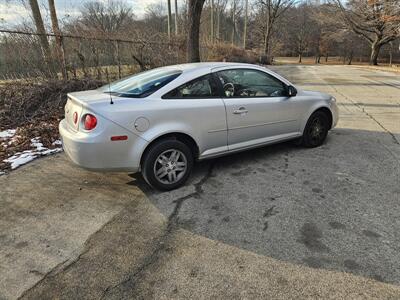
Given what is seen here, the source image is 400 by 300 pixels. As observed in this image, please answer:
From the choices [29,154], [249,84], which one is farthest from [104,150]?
[29,154]

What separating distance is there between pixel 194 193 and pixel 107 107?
4.80 feet

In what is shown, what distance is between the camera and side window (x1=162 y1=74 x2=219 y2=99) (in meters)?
3.89

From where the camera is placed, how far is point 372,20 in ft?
125

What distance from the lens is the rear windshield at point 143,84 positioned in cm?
385

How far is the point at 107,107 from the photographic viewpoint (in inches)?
137

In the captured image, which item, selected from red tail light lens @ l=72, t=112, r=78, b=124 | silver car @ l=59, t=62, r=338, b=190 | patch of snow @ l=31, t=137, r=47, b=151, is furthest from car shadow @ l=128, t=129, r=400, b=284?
patch of snow @ l=31, t=137, r=47, b=151

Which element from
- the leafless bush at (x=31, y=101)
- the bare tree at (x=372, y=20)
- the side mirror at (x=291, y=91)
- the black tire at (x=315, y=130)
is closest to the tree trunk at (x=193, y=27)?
the leafless bush at (x=31, y=101)

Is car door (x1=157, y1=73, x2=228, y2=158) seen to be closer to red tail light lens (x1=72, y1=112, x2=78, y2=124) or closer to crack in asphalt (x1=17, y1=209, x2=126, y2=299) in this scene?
red tail light lens (x1=72, y1=112, x2=78, y2=124)

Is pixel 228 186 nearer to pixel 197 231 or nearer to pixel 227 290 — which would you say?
pixel 197 231

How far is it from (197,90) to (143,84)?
2.33ft

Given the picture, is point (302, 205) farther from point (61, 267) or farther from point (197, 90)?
point (61, 267)

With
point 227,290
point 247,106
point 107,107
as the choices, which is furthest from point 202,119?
point 227,290

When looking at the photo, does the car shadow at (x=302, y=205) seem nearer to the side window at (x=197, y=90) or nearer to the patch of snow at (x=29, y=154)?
the side window at (x=197, y=90)

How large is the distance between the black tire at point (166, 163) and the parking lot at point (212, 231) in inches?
5.5
